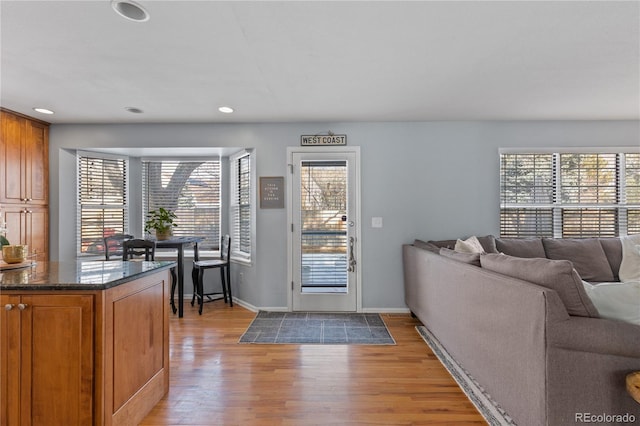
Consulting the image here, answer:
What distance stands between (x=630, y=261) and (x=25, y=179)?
22.3ft

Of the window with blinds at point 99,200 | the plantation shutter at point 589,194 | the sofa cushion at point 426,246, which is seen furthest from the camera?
the window with blinds at point 99,200

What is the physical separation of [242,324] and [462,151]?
3.36 meters

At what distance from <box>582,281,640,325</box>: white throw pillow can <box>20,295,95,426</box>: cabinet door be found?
2.46 m

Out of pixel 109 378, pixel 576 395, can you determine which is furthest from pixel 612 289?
pixel 109 378

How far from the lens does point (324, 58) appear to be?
2.34 m

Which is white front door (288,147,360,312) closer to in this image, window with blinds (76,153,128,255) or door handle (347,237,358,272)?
door handle (347,237,358,272)

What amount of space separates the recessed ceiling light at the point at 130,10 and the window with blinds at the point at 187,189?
2.91m

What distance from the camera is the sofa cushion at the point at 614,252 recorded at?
136 inches

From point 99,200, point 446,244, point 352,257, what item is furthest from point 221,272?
point 446,244

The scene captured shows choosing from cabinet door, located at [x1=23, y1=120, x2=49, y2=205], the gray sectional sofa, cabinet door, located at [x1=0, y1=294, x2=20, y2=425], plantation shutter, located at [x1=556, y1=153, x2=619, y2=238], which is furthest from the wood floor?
plantation shutter, located at [x1=556, y1=153, x2=619, y2=238]

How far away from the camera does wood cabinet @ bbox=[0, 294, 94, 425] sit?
153 centimetres

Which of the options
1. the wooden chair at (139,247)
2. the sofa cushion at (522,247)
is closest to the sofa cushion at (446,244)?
the sofa cushion at (522,247)

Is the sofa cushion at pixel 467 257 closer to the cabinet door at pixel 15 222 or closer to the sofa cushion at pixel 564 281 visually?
the sofa cushion at pixel 564 281

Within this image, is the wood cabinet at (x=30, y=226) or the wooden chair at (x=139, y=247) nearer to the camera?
the wood cabinet at (x=30, y=226)
